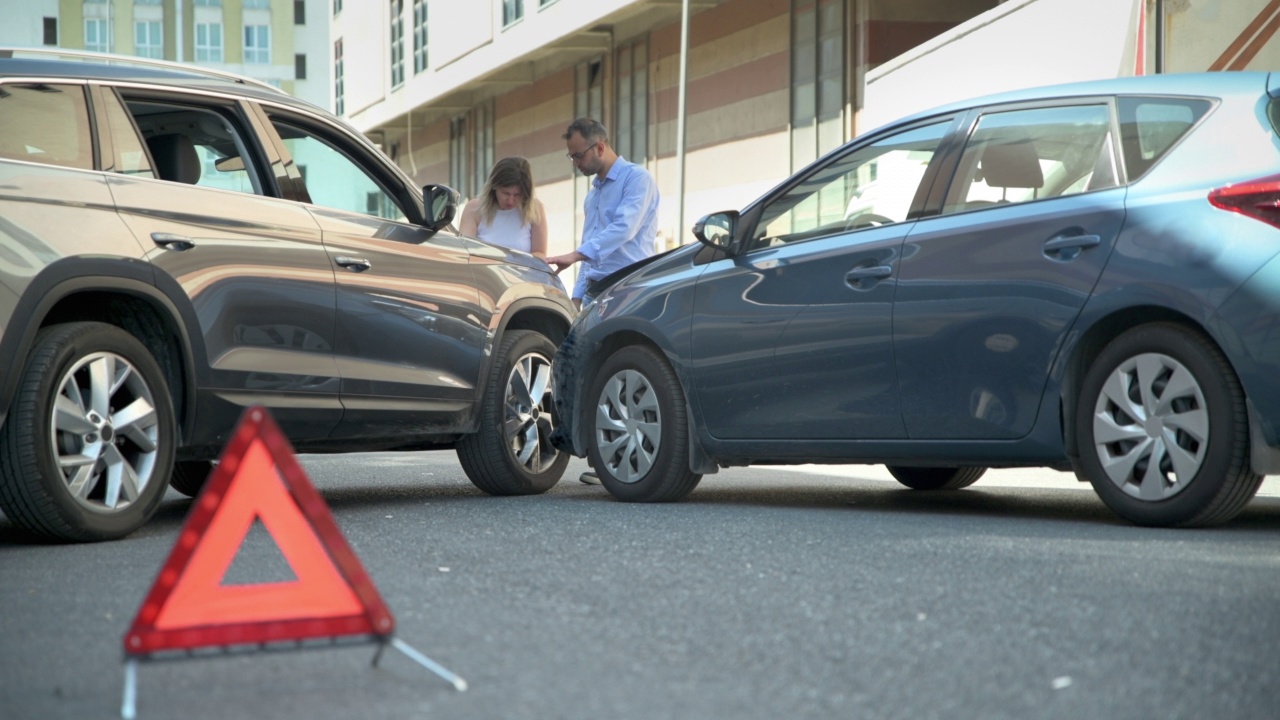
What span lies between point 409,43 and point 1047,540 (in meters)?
44.1

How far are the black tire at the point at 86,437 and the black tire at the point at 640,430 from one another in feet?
7.28

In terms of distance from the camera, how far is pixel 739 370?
24.4 ft

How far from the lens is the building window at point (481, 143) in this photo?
47406mm

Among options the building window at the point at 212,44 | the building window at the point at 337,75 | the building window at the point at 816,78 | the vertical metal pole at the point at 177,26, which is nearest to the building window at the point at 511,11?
the building window at the point at 816,78

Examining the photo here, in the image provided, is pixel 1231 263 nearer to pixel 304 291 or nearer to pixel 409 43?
pixel 304 291

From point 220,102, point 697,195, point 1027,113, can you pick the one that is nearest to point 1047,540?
point 1027,113

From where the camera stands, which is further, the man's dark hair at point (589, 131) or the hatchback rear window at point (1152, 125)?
the man's dark hair at point (589, 131)

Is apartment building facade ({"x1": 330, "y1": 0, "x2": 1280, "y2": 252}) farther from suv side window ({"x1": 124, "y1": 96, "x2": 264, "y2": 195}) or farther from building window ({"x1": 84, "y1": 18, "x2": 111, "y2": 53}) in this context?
building window ({"x1": 84, "y1": 18, "x2": 111, "y2": 53})

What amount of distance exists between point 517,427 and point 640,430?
0.92m

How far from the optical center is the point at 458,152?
50375mm

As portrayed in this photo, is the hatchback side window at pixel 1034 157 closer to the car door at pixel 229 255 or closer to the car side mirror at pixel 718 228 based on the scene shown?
the car side mirror at pixel 718 228

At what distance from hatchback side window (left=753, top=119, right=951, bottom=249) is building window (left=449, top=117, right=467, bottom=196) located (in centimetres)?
4255

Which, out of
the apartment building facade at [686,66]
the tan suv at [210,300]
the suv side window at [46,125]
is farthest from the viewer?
the apartment building facade at [686,66]

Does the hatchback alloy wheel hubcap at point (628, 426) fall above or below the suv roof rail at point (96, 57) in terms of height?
below
